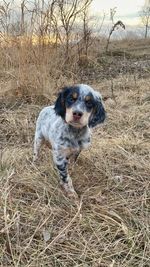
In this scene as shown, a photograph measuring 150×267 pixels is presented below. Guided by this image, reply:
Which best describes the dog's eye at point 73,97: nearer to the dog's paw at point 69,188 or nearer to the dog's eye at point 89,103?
the dog's eye at point 89,103

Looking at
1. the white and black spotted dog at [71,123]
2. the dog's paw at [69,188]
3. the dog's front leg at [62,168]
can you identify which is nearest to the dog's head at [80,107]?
the white and black spotted dog at [71,123]

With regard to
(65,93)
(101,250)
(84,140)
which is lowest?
(101,250)

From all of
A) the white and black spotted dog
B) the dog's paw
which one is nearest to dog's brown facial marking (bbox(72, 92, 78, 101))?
the white and black spotted dog

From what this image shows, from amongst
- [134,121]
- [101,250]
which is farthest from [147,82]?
[101,250]

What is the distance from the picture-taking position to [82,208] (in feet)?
10.9

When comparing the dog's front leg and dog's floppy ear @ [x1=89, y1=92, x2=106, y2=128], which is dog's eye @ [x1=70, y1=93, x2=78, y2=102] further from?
the dog's front leg

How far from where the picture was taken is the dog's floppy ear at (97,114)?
355cm

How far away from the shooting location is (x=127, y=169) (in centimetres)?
399

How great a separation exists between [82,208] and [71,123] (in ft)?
1.97

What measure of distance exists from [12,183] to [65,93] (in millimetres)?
779

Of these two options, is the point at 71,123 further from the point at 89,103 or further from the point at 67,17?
the point at 67,17

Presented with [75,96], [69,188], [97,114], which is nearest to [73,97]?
[75,96]

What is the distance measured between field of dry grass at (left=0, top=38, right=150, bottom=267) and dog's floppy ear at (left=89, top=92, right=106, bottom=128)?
48cm

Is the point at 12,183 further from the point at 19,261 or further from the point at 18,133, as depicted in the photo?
the point at 18,133
